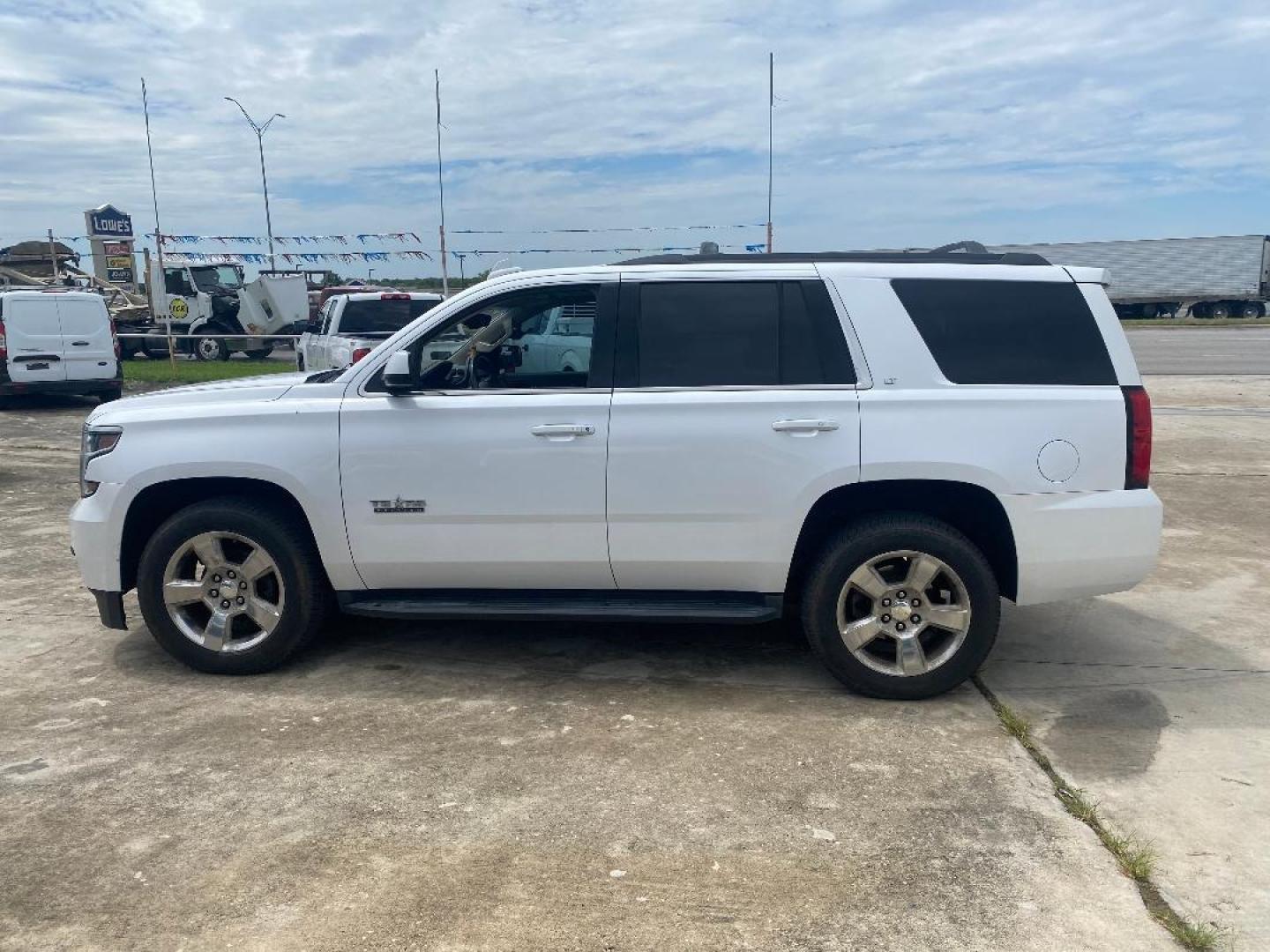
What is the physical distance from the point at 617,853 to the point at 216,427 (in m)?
2.69

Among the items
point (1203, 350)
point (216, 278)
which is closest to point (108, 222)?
point (216, 278)

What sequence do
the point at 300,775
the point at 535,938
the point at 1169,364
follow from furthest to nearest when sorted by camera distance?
the point at 1169,364, the point at 300,775, the point at 535,938

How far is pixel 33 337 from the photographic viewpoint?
15117 millimetres

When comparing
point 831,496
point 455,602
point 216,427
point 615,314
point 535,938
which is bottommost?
point 535,938

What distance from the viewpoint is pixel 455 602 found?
4863 millimetres

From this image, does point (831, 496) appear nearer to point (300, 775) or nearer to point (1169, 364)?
point (300, 775)

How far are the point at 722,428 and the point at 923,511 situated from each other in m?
0.99

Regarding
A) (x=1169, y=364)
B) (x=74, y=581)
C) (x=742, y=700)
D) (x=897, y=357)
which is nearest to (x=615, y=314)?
(x=897, y=357)

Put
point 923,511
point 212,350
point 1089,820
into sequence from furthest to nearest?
point 212,350 < point 923,511 < point 1089,820

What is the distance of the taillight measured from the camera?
14.8 feet

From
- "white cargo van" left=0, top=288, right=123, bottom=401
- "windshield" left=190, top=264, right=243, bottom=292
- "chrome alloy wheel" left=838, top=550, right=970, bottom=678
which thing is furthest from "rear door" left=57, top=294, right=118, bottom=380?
"chrome alloy wheel" left=838, top=550, right=970, bottom=678

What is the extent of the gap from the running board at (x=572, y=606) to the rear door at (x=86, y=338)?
41.4ft

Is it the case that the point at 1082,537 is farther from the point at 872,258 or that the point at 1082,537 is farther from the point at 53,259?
the point at 53,259

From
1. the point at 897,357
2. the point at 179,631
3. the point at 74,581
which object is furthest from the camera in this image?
the point at 74,581
